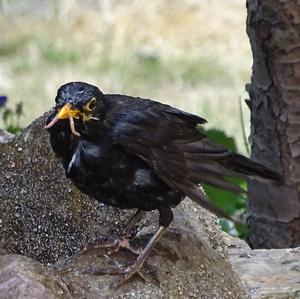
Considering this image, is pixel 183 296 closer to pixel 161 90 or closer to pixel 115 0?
pixel 161 90

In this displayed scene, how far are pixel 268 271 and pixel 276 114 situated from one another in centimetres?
85

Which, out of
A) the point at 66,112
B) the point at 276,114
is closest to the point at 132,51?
the point at 276,114

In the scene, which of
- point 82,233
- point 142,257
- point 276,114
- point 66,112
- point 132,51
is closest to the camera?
point 66,112

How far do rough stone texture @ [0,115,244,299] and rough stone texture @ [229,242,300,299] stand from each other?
0.18m

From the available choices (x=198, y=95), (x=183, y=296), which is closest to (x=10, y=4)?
(x=198, y=95)

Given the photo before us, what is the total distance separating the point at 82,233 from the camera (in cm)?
289

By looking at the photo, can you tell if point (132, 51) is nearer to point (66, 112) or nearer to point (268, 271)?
point (268, 271)

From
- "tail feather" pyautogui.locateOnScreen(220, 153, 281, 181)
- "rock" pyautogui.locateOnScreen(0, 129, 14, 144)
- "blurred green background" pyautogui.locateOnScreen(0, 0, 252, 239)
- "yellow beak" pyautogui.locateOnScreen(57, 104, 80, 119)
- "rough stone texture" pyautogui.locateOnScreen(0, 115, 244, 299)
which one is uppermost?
"yellow beak" pyautogui.locateOnScreen(57, 104, 80, 119)

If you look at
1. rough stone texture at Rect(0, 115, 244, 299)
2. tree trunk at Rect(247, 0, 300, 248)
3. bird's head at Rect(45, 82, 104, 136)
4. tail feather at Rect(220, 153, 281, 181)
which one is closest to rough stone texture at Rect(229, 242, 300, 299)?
rough stone texture at Rect(0, 115, 244, 299)

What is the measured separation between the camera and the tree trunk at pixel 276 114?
3574 mm

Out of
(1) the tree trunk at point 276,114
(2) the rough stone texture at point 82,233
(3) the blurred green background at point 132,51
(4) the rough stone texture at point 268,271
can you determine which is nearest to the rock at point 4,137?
(2) the rough stone texture at point 82,233

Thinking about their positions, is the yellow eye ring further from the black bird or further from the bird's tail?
the bird's tail

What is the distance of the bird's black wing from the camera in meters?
2.51

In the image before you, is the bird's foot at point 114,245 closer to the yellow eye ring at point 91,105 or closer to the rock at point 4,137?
the yellow eye ring at point 91,105
